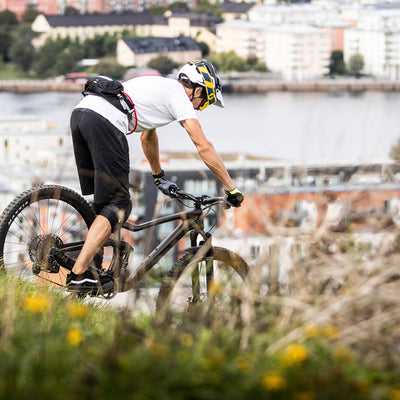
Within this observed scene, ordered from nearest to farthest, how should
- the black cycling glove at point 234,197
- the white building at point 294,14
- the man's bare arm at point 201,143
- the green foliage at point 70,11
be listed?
the man's bare arm at point 201,143 < the black cycling glove at point 234,197 < the white building at point 294,14 < the green foliage at point 70,11

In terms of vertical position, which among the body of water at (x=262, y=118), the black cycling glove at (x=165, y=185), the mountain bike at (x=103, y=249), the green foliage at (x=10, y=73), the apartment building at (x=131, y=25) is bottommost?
the body of water at (x=262, y=118)

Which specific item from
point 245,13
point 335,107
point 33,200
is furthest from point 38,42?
point 33,200

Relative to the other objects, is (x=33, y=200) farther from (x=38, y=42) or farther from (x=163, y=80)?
(x=38, y=42)

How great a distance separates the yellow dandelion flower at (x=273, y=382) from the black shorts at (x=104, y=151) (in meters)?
1.01

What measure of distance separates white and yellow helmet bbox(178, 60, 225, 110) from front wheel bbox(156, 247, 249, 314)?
0.39 m

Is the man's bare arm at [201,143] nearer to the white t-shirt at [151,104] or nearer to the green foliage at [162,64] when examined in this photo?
the white t-shirt at [151,104]

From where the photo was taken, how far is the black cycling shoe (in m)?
2.20

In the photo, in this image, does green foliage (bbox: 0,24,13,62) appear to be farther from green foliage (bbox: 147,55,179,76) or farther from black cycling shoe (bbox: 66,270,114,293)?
black cycling shoe (bbox: 66,270,114,293)

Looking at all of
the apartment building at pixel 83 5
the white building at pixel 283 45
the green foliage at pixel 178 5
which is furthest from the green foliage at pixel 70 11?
the white building at pixel 283 45

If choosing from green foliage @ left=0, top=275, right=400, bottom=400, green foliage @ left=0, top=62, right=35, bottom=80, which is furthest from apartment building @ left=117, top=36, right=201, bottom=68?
green foliage @ left=0, top=275, right=400, bottom=400

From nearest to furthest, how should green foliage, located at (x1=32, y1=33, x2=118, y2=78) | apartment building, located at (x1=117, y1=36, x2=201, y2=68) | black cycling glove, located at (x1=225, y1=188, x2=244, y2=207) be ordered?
black cycling glove, located at (x1=225, y1=188, x2=244, y2=207) < green foliage, located at (x1=32, y1=33, x2=118, y2=78) < apartment building, located at (x1=117, y1=36, x2=201, y2=68)

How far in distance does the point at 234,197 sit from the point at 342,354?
0.97m

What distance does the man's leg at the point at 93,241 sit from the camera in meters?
2.15

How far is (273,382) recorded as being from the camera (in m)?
1.16
